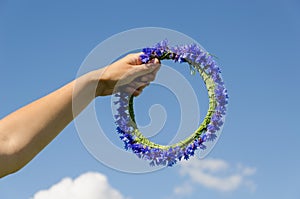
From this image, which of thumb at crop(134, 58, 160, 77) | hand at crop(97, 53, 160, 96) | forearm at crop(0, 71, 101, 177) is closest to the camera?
forearm at crop(0, 71, 101, 177)

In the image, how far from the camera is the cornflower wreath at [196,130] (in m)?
2.25

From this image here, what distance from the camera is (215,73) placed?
7.74 ft

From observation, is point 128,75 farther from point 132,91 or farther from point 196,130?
point 196,130

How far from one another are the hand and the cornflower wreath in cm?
27

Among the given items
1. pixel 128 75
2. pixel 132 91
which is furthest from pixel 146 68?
pixel 132 91

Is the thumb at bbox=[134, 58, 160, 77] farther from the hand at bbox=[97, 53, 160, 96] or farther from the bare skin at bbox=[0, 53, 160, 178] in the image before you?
the bare skin at bbox=[0, 53, 160, 178]

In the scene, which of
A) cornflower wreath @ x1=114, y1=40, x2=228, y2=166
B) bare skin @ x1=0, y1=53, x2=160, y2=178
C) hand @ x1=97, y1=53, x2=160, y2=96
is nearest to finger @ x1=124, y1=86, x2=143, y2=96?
hand @ x1=97, y1=53, x2=160, y2=96

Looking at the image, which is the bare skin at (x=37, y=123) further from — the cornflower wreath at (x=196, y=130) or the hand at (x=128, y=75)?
the cornflower wreath at (x=196, y=130)

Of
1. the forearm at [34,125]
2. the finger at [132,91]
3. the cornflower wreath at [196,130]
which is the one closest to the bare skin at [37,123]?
the forearm at [34,125]

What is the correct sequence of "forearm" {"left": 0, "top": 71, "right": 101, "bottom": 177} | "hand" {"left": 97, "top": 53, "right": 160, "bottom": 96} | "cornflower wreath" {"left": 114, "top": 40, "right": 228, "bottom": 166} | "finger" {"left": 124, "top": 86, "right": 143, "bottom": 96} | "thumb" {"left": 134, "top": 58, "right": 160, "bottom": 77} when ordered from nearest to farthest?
1. "forearm" {"left": 0, "top": 71, "right": 101, "bottom": 177}
2. "hand" {"left": 97, "top": 53, "right": 160, "bottom": 96}
3. "thumb" {"left": 134, "top": 58, "right": 160, "bottom": 77}
4. "finger" {"left": 124, "top": 86, "right": 143, "bottom": 96}
5. "cornflower wreath" {"left": 114, "top": 40, "right": 228, "bottom": 166}

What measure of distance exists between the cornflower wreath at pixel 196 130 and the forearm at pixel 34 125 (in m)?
0.89

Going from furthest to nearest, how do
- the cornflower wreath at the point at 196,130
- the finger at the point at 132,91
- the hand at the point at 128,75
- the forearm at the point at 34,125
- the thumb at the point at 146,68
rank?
the cornflower wreath at the point at 196,130, the finger at the point at 132,91, the thumb at the point at 146,68, the hand at the point at 128,75, the forearm at the point at 34,125

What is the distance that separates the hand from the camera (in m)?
1.61

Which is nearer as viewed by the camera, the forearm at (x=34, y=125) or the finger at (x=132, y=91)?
the forearm at (x=34, y=125)
